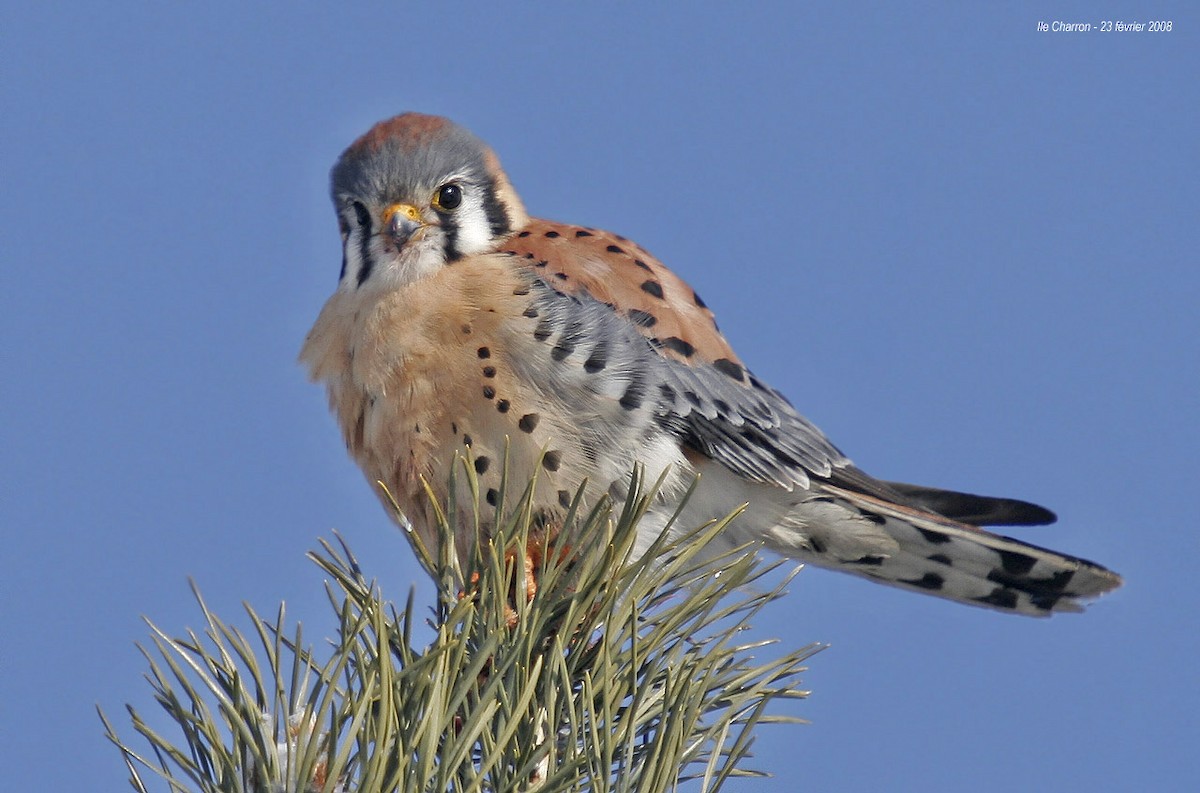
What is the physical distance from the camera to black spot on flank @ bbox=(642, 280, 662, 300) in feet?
16.1

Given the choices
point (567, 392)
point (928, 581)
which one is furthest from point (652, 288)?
point (928, 581)

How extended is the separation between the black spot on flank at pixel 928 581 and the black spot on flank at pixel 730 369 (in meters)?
1.07

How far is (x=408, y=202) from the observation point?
4.87 meters

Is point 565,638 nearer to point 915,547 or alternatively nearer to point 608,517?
point 608,517

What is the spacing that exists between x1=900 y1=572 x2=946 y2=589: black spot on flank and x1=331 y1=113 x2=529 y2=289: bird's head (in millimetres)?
2115

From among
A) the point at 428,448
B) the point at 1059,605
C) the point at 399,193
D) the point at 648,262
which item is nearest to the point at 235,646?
the point at 428,448

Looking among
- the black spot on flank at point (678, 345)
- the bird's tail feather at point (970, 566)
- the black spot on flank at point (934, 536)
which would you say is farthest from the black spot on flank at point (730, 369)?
the black spot on flank at point (934, 536)

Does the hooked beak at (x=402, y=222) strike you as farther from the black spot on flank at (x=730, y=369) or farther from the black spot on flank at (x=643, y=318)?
the black spot on flank at (x=730, y=369)

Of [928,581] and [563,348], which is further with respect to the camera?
[928,581]

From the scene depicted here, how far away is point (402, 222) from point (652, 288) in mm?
963

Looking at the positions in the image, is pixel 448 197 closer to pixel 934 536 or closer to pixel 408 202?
pixel 408 202

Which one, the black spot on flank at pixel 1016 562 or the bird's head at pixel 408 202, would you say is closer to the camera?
the bird's head at pixel 408 202

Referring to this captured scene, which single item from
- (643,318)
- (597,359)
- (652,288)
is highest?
(652,288)

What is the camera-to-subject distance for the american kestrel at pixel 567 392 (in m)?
4.20
